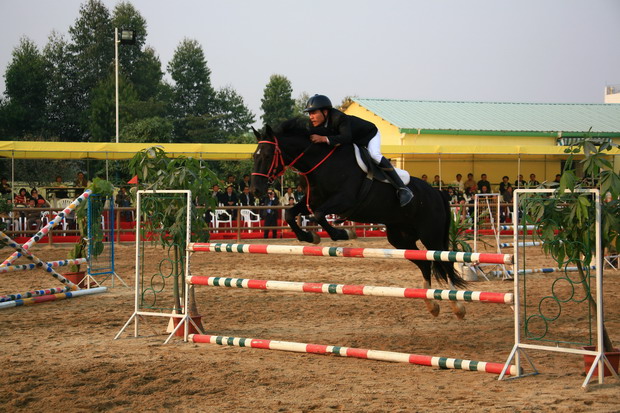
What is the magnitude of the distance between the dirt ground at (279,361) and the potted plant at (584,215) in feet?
2.90

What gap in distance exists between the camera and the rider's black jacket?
6.51 m

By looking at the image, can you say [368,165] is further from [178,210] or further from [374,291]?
[178,210]

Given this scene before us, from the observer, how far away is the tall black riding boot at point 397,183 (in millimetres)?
6859

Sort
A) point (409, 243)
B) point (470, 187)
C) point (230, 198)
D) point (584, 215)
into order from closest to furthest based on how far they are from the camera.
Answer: point (584, 215) < point (409, 243) < point (230, 198) < point (470, 187)

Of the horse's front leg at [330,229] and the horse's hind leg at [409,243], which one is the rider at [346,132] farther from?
the horse's hind leg at [409,243]

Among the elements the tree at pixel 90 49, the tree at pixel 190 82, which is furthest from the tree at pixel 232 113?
the tree at pixel 90 49

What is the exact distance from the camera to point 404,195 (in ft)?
22.7

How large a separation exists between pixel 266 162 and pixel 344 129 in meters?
0.89

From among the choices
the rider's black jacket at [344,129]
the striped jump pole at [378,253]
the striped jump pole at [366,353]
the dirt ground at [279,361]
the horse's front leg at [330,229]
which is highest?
the rider's black jacket at [344,129]

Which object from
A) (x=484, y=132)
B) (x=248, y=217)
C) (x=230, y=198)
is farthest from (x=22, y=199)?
(x=484, y=132)

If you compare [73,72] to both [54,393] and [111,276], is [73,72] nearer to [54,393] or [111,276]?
[111,276]

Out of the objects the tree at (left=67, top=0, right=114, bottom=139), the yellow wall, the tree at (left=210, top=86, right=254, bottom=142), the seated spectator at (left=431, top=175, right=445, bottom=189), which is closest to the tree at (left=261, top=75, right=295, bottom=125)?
the tree at (left=210, top=86, right=254, bottom=142)

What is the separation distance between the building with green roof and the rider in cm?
1421

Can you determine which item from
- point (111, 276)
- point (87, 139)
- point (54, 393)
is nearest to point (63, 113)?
point (87, 139)
